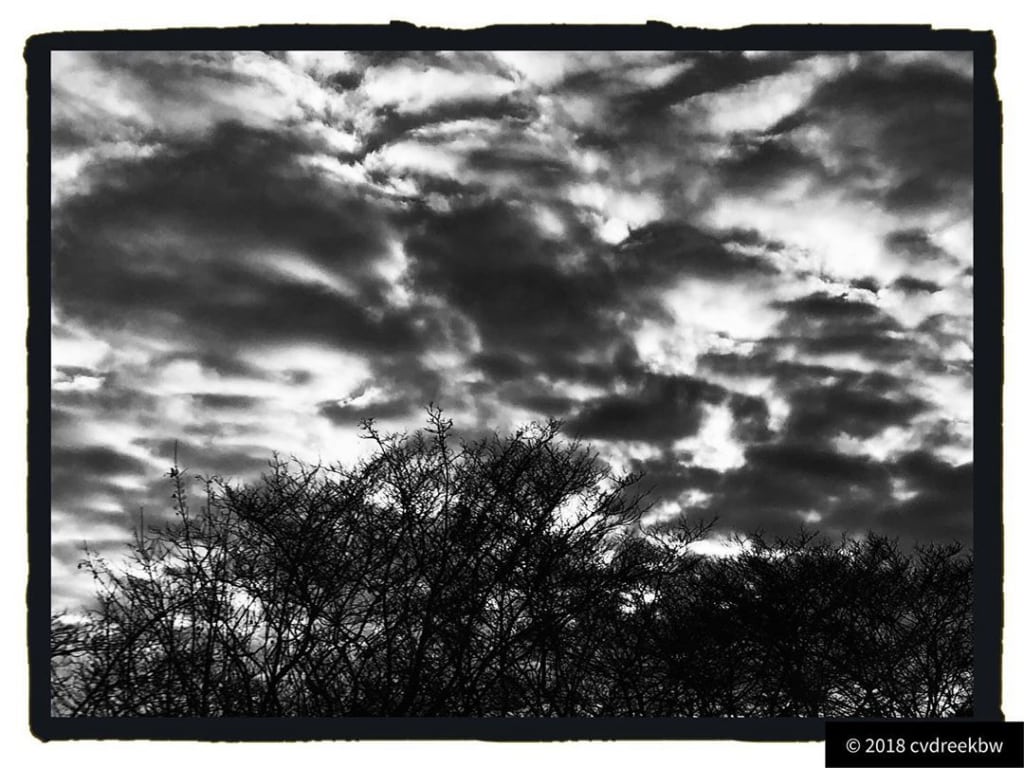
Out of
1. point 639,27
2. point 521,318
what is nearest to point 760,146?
point 639,27

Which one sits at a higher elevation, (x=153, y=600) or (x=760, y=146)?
(x=760, y=146)

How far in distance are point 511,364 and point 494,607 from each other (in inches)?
54.4

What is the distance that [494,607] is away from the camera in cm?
494

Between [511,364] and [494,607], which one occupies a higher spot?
[511,364]

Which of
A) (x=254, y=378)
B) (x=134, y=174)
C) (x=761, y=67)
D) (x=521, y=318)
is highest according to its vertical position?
(x=761, y=67)

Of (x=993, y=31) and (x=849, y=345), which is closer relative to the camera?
(x=993, y=31)

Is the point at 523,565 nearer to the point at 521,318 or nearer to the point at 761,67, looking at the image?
the point at 521,318

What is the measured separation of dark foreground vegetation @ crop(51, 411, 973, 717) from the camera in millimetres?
4688

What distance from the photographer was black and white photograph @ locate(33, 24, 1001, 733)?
4.69 metres

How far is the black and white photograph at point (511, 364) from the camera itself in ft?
15.4

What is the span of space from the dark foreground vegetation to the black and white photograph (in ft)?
0.07

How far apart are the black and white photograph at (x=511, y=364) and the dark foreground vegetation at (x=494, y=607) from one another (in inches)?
0.8

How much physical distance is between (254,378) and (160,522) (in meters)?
0.94

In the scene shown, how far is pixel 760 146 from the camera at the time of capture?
16.2 ft
